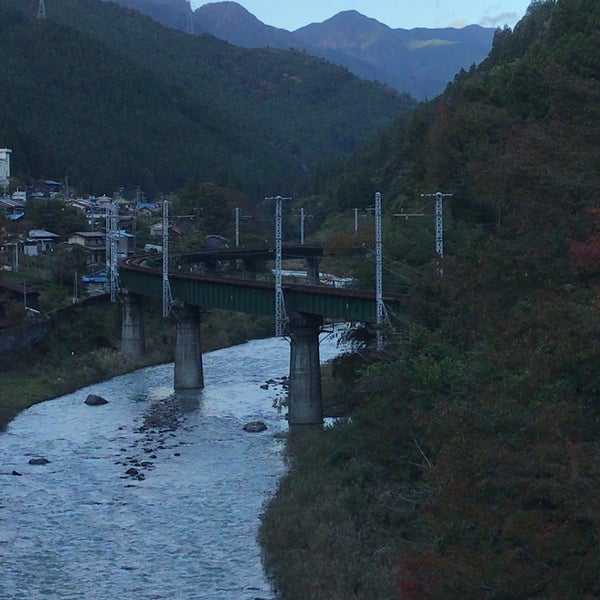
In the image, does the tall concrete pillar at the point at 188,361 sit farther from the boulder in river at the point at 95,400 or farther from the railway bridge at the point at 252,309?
the boulder in river at the point at 95,400

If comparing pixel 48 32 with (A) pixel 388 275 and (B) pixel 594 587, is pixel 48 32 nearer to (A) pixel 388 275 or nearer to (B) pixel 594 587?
(A) pixel 388 275

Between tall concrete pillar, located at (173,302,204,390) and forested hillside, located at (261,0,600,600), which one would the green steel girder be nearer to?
tall concrete pillar, located at (173,302,204,390)

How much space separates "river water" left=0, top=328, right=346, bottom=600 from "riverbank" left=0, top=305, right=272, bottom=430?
1541 millimetres

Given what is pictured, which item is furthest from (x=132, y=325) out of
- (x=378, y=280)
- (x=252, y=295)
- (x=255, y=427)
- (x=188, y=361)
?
(x=378, y=280)

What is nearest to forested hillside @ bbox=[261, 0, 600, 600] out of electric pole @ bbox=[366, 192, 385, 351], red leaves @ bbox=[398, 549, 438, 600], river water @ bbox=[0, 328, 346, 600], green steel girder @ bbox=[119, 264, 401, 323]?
red leaves @ bbox=[398, 549, 438, 600]

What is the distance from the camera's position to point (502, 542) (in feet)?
50.2

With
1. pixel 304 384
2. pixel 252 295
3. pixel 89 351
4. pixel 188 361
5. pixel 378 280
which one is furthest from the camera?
pixel 89 351

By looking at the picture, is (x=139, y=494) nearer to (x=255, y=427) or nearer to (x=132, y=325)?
(x=255, y=427)

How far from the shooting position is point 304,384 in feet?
150

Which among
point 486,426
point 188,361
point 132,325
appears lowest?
point 188,361

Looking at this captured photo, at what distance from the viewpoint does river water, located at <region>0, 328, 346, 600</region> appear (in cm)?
2683

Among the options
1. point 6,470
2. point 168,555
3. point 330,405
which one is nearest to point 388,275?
point 330,405

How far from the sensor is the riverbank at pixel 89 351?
176 feet

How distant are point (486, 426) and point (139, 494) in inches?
783
